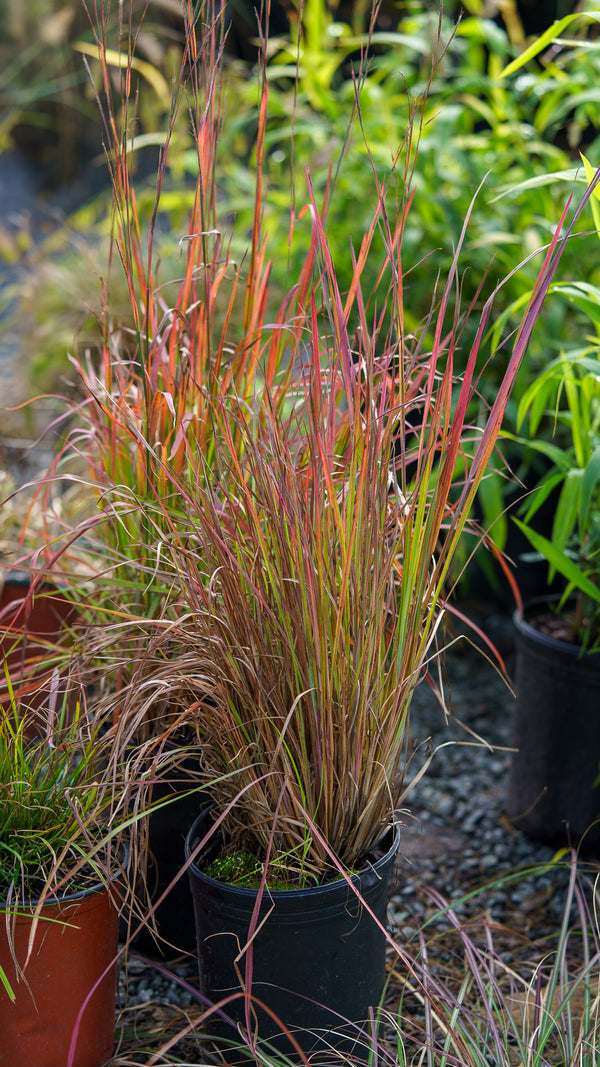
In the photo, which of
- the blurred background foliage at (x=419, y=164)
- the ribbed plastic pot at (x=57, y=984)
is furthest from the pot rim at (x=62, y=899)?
the blurred background foliage at (x=419, y=164)

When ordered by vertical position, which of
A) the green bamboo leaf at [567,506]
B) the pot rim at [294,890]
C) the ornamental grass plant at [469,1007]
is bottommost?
the ornamental grass plant at [469,1007]

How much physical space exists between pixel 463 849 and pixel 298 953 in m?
0.70

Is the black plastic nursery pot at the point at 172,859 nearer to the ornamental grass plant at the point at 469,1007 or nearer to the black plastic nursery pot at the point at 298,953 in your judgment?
the ornamental grass plant at the point at 469,1007

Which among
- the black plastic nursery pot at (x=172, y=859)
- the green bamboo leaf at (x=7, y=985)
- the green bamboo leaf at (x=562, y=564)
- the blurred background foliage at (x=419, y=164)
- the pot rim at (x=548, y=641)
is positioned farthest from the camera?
the blurred background foliage at (x=419, y=164)

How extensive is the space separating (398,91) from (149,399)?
2005 millimetres

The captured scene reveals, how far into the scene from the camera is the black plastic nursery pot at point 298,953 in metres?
0.96

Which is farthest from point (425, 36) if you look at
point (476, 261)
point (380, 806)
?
point (380, 806)

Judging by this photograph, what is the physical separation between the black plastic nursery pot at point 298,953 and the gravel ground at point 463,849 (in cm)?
13

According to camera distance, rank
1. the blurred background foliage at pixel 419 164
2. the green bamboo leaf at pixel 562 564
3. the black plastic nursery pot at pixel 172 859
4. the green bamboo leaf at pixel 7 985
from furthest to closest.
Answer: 1. the blurred background foliage at pixel 419 164
2. the green bamboo leaf at pixel 562 564
3. the black plastic nursery pot at pixel 172 859
4. the green bamboo leaf at pixel 7 985

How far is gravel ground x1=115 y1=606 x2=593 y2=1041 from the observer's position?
1276mm

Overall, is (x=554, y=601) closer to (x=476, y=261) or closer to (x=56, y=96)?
(x=476, y=261)

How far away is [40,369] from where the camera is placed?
123 inches

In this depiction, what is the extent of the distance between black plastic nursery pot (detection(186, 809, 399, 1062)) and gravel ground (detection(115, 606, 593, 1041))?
0.42ft

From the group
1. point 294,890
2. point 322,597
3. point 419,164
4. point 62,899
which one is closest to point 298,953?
point 294,890
